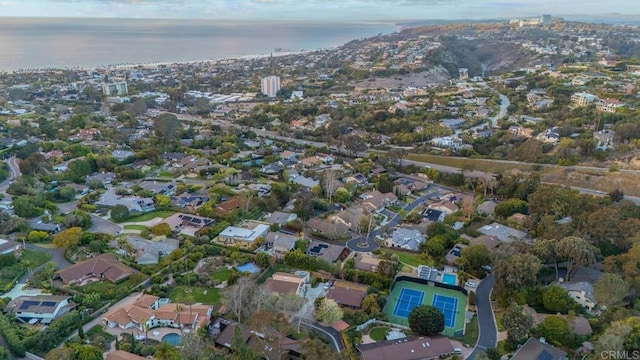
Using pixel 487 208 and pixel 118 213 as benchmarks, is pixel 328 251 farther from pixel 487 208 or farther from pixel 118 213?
pixel 118 213

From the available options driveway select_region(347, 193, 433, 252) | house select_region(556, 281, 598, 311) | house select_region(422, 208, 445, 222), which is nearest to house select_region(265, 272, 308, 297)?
driveway select_region(347, 193, 433, 252)

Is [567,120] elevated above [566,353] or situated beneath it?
elevated above

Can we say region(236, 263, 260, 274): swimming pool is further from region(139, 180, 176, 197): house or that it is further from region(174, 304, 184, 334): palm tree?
region(139, 180, 176, 197): house

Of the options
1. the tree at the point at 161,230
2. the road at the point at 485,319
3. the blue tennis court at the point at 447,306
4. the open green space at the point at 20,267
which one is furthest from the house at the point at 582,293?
the open green space at the point at 20,267

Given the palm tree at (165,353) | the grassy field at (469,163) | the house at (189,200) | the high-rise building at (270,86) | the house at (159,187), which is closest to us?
→ the palm tree at (165,353)

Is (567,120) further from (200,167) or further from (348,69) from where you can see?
(348,69)

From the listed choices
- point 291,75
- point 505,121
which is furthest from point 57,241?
point 291,75

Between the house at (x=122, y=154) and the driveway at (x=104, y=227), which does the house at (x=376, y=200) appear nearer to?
the driveway at (x=104, y=227)
